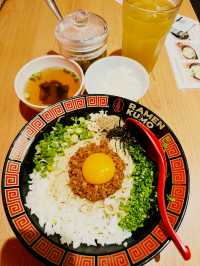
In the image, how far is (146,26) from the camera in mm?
1537

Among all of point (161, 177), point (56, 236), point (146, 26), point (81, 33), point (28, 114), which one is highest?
point (146, 26)

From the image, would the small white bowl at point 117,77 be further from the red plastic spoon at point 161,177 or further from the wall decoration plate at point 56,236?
the red plastic spoon at point 161,177

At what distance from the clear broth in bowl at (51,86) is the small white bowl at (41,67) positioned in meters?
0.02

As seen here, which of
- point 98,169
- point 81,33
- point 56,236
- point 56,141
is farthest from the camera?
point 81,33

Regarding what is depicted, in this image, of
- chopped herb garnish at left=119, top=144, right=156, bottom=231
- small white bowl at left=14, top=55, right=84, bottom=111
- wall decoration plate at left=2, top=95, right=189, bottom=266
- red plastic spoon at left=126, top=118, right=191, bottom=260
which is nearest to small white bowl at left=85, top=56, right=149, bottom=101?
small white bowl at left=14, top=55, right=84, bottom=111

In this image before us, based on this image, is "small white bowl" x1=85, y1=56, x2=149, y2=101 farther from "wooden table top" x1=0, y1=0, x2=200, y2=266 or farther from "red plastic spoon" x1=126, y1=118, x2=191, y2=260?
"red plastic spoon" x1=126, y1=118, x2=191, y2=260

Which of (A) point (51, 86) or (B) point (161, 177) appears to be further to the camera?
(A) point (51, 86)

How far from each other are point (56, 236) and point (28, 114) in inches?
30.0

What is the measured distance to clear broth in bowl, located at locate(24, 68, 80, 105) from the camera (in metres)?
1.62

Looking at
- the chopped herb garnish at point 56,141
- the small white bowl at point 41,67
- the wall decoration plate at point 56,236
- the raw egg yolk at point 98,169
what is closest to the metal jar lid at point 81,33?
the small white bowl at point 41,67

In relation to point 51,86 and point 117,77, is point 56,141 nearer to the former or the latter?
point 51,86

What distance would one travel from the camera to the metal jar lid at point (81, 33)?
158 cm

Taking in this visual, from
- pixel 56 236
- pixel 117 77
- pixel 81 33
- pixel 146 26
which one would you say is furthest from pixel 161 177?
pixel 81 33

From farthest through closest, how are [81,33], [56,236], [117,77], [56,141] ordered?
1. [117,77]
2. [81,33]
3. [56,141]
4. [56,236]
